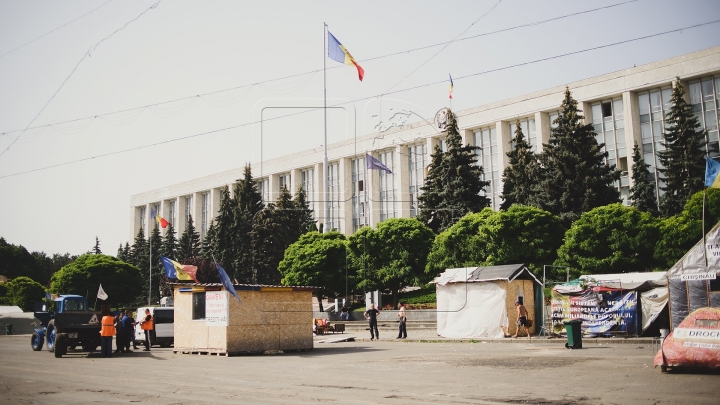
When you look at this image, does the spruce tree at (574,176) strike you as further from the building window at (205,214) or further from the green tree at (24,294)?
the building window at (205,214)

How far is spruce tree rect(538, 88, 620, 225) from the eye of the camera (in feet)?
160

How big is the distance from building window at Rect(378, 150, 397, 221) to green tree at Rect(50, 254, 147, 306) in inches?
1279

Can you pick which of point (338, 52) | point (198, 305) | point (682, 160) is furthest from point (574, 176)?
point (198, 305)

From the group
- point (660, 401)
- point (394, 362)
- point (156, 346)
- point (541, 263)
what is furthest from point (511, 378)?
point (541, 263)

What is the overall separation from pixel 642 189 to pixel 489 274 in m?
32.9

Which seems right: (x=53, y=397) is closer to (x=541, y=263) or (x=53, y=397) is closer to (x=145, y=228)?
(x=541, y=263)

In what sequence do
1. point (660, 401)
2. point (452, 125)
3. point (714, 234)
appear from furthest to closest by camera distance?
point (452, 125)
point (714, 234)
point (660, 401)

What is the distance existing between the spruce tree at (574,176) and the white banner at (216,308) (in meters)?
32.9

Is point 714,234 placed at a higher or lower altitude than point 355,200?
lower

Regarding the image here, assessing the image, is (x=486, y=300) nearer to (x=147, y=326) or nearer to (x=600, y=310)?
(x=600, y=310)

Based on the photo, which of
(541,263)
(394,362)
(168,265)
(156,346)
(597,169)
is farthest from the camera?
(597,169)

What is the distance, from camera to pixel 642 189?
55531 millimetres

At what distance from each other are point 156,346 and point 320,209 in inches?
2519

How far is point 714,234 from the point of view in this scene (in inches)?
671
